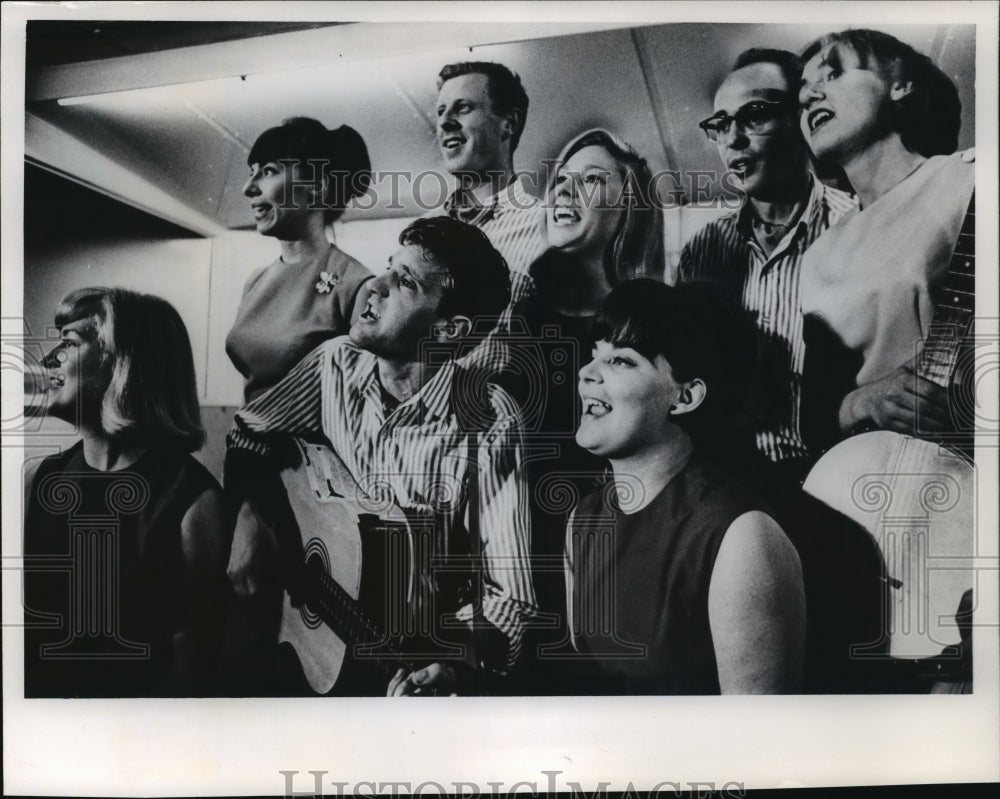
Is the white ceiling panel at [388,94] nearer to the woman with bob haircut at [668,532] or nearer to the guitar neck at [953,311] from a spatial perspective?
the woman with bob haircut at [668,532]

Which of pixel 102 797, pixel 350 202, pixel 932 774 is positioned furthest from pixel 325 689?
pixel 932 774

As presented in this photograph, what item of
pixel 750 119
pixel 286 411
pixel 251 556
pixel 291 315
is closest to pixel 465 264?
pixel 291 315

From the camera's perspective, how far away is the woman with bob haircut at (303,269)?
2.26 m

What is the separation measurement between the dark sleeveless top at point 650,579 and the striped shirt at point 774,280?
0.68 ft

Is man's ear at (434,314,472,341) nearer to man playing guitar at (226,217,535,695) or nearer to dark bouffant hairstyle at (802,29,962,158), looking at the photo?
man playing guitar at (226,217,535,695)

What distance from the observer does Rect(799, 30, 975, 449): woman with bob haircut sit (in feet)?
7.39

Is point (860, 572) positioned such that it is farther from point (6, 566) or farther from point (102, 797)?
point (6, 566)

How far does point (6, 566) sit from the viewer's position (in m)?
2.24

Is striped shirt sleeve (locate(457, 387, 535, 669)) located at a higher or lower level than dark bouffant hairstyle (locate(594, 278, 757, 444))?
lower

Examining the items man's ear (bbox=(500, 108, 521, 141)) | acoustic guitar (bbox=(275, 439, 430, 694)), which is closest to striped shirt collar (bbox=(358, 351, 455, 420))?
acoustic guitar (bbox=(275, 439, 430, 694))

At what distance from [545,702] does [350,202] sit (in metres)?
1.45

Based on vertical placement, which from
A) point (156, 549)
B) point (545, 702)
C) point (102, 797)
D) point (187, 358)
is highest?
point (187, 358)

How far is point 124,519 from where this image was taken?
88.4 inches

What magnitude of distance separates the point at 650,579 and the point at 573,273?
849 mm
